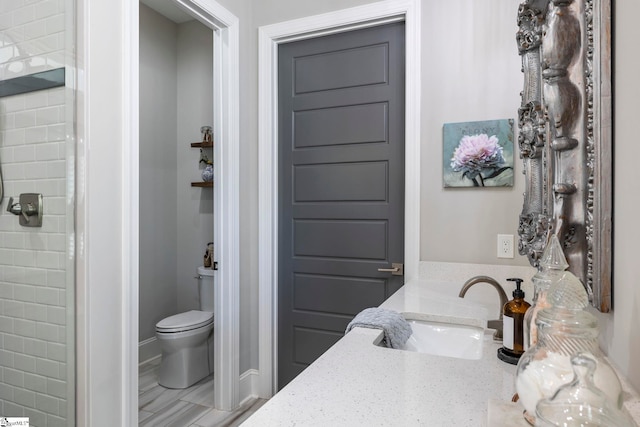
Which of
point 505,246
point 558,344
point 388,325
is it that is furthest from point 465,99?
point 558,344

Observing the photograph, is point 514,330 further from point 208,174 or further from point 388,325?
point 208,174

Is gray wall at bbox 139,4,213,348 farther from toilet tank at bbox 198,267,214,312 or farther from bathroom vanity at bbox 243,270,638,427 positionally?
bathroom vanity at bbox 243,270,638,427

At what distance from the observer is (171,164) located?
343cm

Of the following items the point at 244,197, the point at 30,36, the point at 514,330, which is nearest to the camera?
the point at 514,330

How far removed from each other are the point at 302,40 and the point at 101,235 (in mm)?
1688

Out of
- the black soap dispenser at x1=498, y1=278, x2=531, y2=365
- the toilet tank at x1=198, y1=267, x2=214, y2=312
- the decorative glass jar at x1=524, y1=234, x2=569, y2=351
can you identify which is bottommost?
the toilet tank at x1=198, y1=267, x2=214, y2=312

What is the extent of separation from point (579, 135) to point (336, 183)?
1709 mm

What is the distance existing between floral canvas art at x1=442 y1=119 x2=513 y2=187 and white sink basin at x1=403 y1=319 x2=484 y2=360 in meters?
0.88

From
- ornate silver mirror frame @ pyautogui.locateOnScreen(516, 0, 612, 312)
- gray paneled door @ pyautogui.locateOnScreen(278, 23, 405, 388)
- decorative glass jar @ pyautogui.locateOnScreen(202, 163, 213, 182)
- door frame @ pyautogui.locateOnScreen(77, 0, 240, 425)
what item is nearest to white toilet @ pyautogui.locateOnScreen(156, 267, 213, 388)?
gray paneled door @ pyautogui.locateOnScreen(278, 23, 405, 388)

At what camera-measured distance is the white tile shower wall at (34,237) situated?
1545 mm

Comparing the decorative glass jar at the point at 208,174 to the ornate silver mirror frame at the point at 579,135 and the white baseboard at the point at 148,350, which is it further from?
the ornate silver mirror frame at the point at 579,135

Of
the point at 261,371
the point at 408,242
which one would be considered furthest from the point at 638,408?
the point at 261,371

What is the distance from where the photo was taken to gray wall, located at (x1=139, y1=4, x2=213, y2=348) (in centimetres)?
319

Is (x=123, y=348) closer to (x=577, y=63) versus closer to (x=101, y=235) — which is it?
(x=101, y=235)
